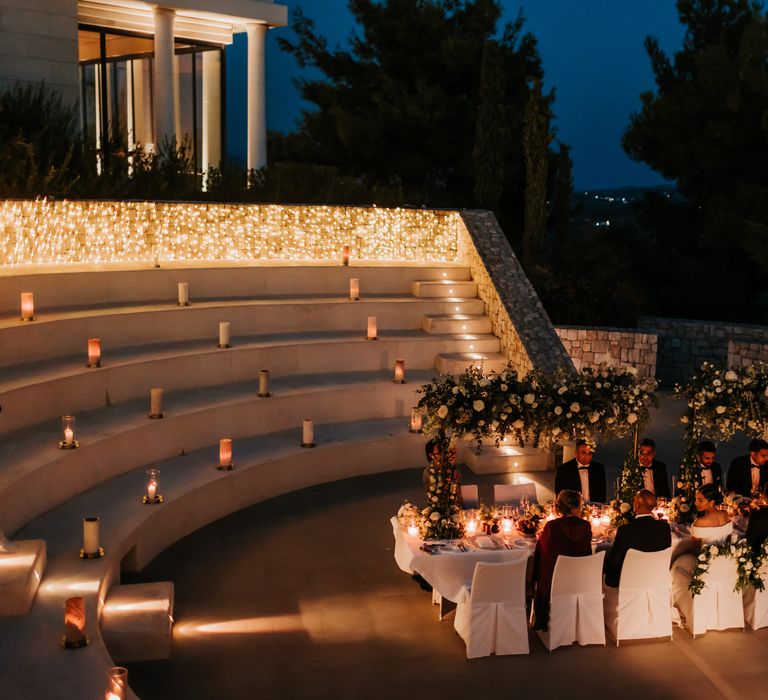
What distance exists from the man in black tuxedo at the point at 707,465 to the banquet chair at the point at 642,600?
1900 mm

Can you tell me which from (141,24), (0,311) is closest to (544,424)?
(0,311)

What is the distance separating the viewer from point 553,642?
766cm

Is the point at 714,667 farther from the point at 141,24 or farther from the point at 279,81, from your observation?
the point at 279,81

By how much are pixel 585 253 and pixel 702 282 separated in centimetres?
302

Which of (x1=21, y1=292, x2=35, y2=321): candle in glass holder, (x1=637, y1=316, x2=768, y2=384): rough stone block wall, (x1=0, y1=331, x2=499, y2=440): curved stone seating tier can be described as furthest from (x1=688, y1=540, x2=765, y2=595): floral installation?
(x1=637, y1=316, x2=768, y2=384): rough stone block wall

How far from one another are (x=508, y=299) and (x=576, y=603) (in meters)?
7.47

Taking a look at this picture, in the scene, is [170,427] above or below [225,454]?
above

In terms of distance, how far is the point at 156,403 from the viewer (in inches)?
417

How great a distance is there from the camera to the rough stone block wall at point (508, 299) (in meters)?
13.7

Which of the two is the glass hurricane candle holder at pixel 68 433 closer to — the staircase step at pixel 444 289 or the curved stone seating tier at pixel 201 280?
the curved stone seating tier at pixel 201 280

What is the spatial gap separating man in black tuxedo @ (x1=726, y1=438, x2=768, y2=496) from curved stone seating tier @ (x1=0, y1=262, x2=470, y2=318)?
6.67 metres

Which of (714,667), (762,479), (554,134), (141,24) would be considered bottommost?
(714,667)

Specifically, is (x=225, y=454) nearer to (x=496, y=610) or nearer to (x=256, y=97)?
(x=496, y=610)

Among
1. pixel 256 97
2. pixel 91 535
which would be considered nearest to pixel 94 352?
pixel 91 535
